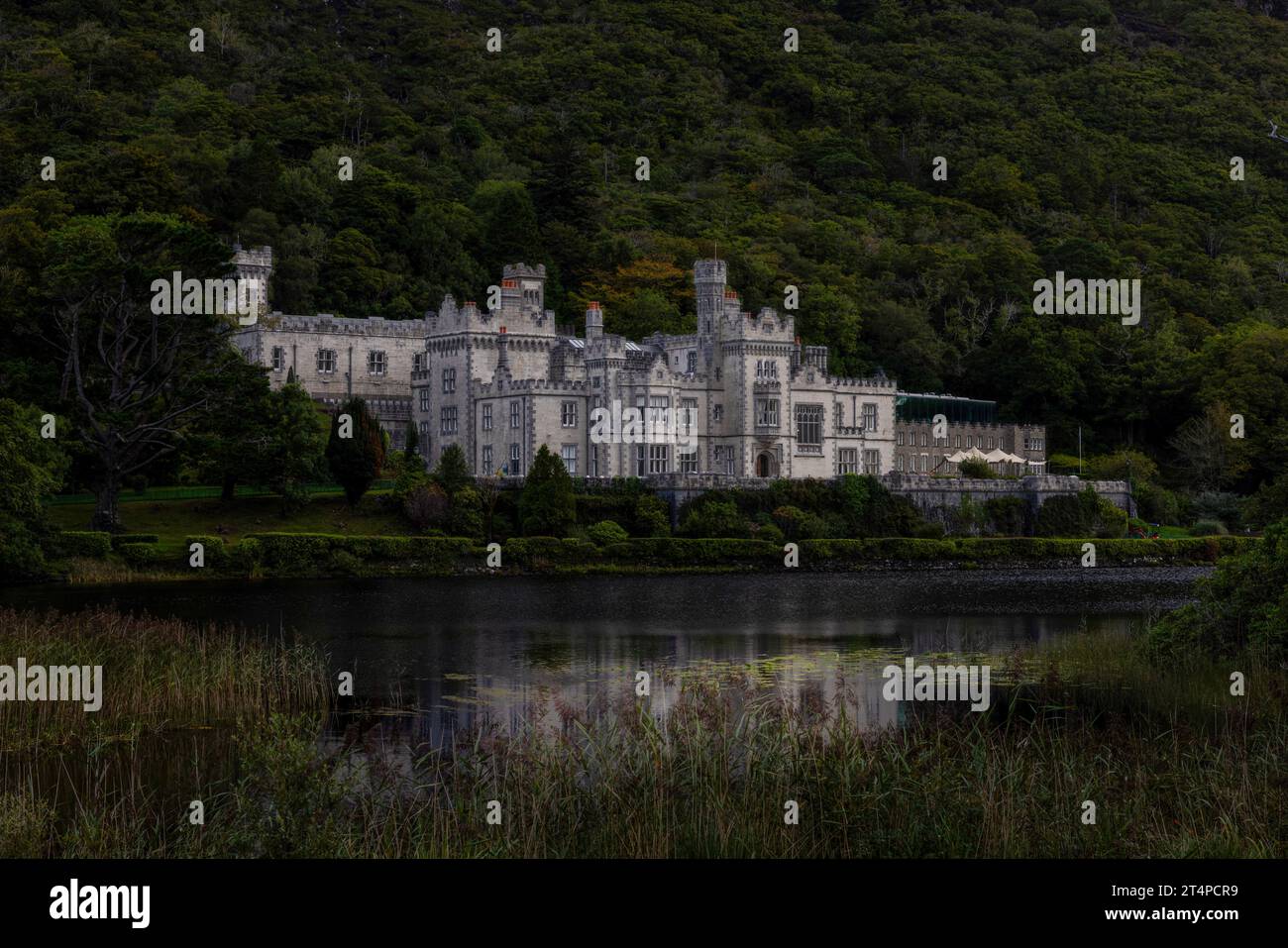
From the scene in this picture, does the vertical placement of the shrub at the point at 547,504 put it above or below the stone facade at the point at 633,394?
below

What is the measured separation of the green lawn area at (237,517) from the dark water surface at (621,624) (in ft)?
20.9

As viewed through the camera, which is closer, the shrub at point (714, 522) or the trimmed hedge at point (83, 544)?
the trimmed hedge at point (83, 544)

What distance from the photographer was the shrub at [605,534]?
7262 cm

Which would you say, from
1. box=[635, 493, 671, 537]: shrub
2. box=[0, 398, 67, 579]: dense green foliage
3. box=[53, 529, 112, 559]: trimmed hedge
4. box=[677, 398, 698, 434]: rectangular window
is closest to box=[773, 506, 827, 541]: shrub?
box=[635, 493, 671, 537]: shrub

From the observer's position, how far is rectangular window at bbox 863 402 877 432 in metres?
91.0

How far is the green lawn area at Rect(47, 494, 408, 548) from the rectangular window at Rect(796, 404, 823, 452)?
24.1 meters

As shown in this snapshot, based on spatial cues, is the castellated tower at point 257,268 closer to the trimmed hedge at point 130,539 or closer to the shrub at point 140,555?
the trimmed hedge at point 130,539

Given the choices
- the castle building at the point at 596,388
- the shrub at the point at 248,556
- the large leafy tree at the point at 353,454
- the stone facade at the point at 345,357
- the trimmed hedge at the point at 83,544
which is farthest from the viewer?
the stone facade at the point at 345,357

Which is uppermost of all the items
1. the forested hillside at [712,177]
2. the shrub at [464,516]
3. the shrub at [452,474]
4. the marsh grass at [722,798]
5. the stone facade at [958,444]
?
the forested hillside at [712,177]

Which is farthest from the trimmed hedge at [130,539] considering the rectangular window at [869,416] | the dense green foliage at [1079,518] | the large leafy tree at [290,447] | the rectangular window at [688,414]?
the dense green foliage at [1079,518]

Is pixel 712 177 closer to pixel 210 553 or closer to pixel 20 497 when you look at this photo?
pixel 210 553

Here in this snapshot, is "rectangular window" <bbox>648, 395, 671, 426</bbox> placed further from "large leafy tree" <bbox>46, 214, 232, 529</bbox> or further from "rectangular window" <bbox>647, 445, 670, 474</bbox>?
"large leafy tree" <bbox>46, 214, 232, 529</bbox>

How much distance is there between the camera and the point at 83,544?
6028 centimetres
